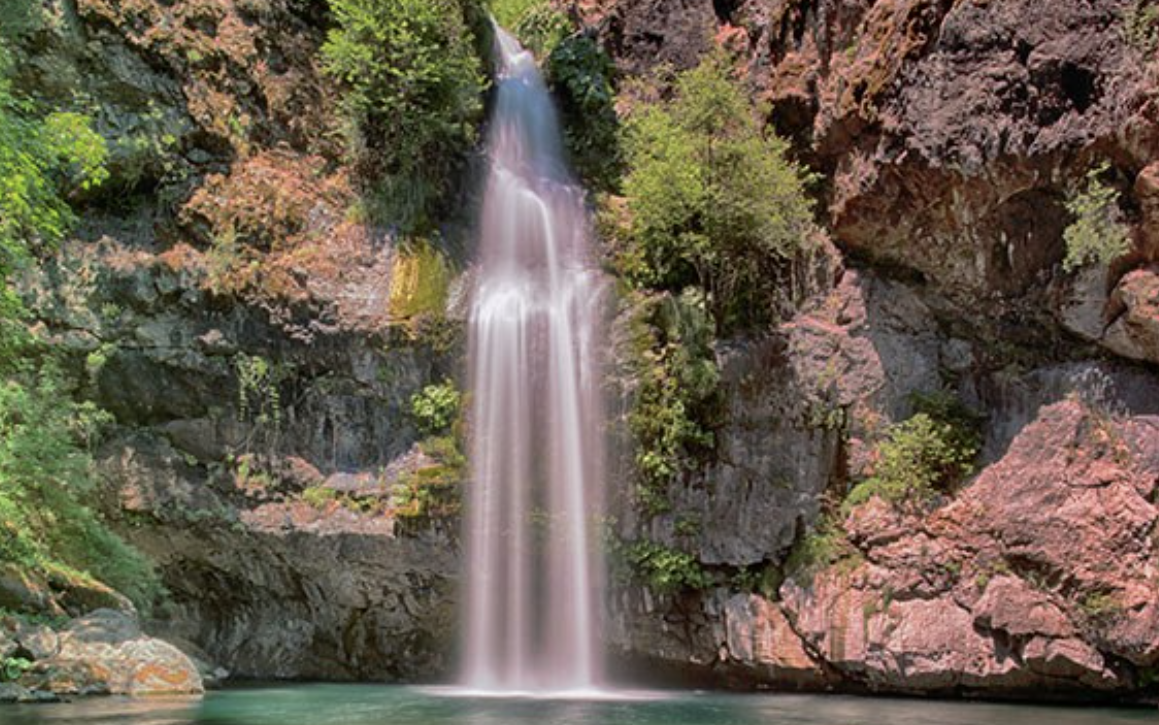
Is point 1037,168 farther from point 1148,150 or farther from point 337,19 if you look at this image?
point 337,19

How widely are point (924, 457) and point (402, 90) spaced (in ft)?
34.5

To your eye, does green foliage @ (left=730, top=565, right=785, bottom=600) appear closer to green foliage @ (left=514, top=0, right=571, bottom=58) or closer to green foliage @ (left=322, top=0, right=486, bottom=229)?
green foliage @ (left=322, top=0, right=486, bottom=229)

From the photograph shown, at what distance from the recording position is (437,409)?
1473 centimetres

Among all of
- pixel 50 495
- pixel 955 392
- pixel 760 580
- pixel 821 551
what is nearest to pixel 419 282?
pixel 50 495

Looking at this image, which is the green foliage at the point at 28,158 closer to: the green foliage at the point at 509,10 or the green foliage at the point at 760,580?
the green foliage at the point at 760,580

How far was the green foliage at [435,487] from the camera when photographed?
1428cm

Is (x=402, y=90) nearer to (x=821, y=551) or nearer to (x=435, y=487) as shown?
(x=435, y=487)

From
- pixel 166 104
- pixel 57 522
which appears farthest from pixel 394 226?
pixel 57 522

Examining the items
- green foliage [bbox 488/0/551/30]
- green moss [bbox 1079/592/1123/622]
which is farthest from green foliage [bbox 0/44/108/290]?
green foliage [bbox 488/0/551/30]

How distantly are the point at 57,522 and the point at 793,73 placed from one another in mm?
13478

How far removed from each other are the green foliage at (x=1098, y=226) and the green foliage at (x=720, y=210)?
13.1ft

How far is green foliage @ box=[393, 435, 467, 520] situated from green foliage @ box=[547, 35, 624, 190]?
685cm

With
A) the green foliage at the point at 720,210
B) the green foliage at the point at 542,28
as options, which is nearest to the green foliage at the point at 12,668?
the green foliage at the point at 720,210

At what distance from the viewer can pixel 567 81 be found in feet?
66.9
